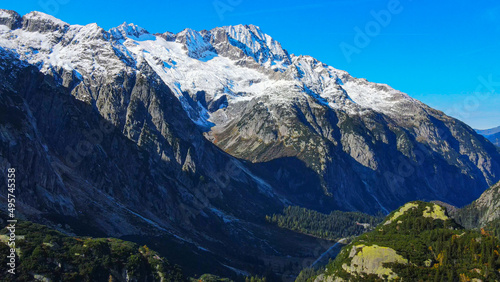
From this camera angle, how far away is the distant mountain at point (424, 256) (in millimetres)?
109062

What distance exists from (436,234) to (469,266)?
18857mm

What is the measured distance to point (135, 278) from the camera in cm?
13350

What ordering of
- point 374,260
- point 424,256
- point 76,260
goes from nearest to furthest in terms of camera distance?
point 424,256, point 374,260, point 76,260

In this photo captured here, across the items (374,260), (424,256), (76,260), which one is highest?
(424,256)

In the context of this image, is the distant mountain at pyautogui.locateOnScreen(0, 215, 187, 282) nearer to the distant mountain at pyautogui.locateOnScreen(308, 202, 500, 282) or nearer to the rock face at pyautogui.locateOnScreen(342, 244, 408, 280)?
the distant mountain at pyautogui.locateOnScreen(308, 202, 500, 282)

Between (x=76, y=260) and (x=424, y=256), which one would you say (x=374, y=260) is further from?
(x=76, y=260)

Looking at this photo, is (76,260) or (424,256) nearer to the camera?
(424,256)

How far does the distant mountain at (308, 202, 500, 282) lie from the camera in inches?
4294

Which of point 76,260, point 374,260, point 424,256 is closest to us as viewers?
point 424,256

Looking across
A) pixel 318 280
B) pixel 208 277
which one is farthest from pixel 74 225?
pixel 318 280

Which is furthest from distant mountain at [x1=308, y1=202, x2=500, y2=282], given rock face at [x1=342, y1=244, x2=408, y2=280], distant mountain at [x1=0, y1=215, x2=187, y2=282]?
distant mountain at [x1=0, y1=215, x2=187, y2=282]

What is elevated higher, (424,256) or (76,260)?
(424,256)

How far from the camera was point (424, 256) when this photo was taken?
11781 centimetres

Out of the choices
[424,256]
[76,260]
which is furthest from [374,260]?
[76,260]
